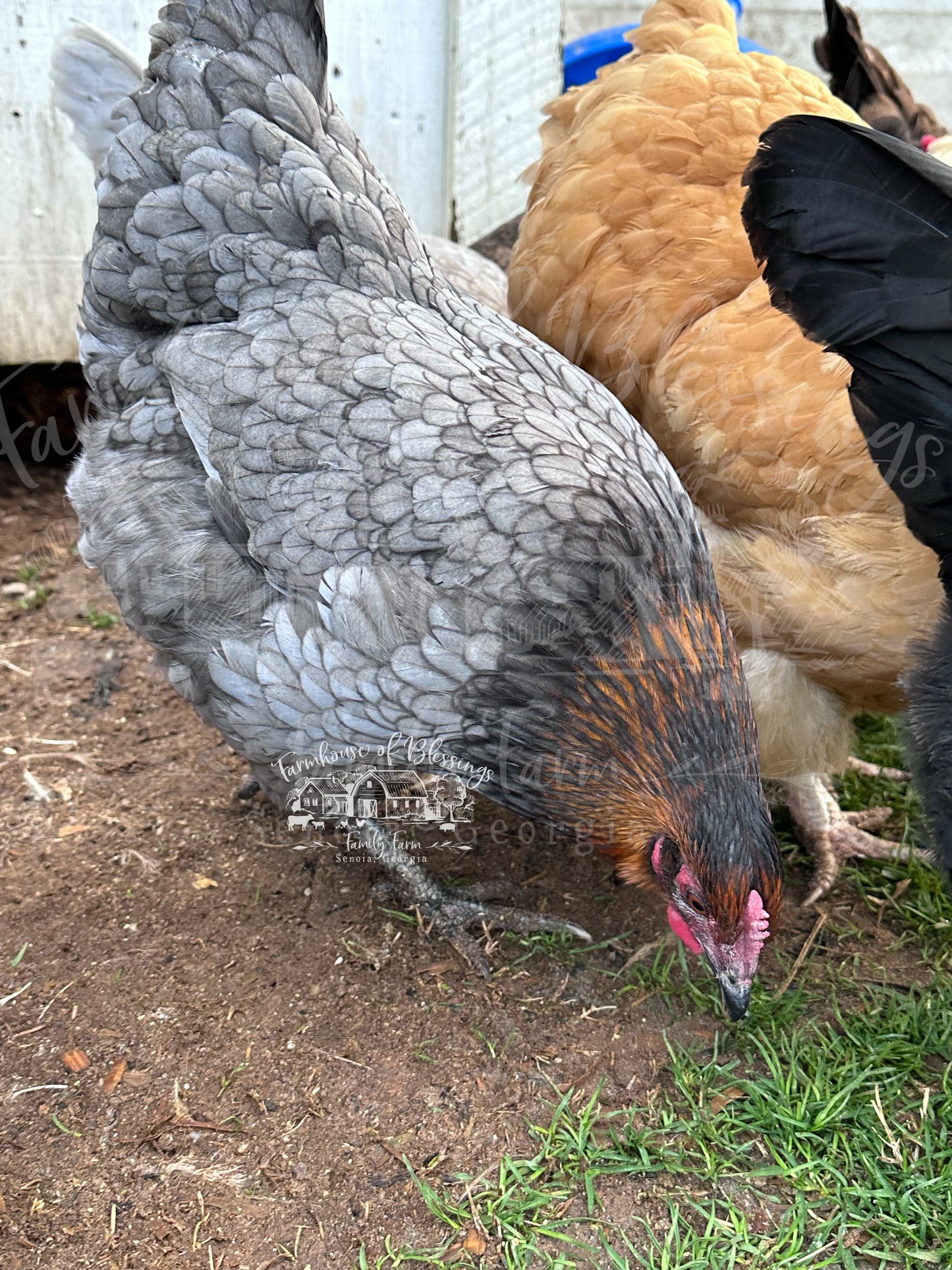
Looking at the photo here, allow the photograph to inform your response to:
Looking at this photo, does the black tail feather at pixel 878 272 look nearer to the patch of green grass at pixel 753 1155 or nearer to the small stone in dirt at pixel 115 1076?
the patch of green grass at pixel 753 1155

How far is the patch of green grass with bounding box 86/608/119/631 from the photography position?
2.76 m

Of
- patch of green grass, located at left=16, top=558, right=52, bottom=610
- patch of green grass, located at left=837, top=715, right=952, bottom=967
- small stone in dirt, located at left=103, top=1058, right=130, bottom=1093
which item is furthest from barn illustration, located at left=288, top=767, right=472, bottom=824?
patch of green grass, located at left=16, top=558, right=52, bottom=610

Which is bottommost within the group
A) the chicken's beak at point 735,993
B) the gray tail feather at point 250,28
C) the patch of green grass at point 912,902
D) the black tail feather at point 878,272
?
the patch of green grass at point 912,902

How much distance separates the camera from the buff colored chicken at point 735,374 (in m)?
Result: 1.72

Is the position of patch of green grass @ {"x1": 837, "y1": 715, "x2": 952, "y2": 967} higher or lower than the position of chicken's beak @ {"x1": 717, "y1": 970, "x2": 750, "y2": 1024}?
lower

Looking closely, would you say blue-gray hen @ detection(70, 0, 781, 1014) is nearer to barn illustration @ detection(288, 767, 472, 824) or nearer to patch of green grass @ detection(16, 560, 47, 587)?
barn illustration @ detection(288, 767, 472, 824)

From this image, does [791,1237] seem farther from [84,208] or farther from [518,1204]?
[84,208]

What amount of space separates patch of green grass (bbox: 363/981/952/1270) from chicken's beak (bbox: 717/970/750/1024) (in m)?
0.22

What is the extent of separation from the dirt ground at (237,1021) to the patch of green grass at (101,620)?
371mm

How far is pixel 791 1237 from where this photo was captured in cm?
148

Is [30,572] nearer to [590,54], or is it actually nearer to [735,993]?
[735,993]

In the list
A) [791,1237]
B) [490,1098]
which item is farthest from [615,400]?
[791,1237]

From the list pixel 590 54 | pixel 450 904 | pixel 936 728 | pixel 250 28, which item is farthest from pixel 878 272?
pixel 590 54

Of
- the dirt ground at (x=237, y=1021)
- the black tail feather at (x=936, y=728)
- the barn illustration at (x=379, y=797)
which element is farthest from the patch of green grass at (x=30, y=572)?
the black tail feather at (x=936, y=728)
